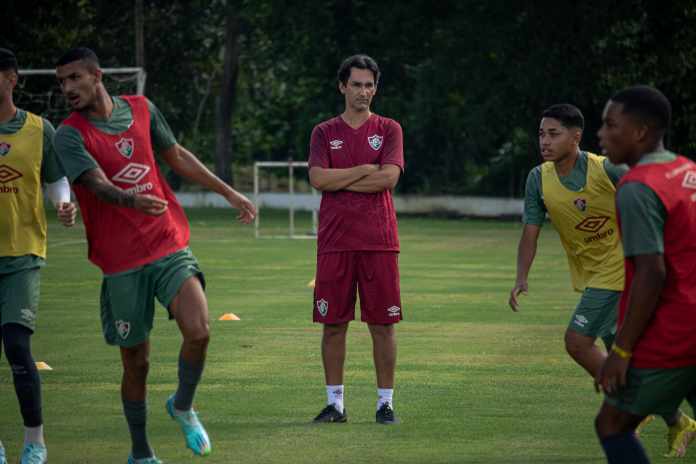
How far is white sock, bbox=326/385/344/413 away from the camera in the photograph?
9672 millimetres

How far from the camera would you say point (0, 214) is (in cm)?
813

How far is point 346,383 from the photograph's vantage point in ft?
37.5

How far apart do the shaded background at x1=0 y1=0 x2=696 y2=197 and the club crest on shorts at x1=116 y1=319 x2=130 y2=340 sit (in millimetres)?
32593

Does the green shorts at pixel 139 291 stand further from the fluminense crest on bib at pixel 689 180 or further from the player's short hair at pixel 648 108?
the fluminense crest on bib at pixel 689 180

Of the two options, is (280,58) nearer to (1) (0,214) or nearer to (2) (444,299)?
(2) (444,299)

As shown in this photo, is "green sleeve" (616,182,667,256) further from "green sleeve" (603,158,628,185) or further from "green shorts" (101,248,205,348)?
"green sleeve" (603,158,628,185)

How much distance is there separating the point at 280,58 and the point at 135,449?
47570 millimetres

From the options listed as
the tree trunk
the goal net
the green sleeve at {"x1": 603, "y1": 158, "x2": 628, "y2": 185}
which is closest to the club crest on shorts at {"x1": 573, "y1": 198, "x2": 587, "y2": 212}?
the green sleeve at {"x1": 603, "y1": 158, "x2": 628, "y2": 185}

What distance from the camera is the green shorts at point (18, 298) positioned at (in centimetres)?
800

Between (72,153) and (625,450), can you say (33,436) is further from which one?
(625,450)

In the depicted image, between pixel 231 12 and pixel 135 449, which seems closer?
pixel 135 449

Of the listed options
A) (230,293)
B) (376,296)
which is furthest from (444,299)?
(376,296)

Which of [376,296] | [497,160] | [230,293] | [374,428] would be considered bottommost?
[497,160]

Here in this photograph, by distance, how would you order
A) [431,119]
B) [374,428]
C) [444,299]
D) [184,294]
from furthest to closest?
[431,119] < [444,299] < [374,428] < [184,294]
